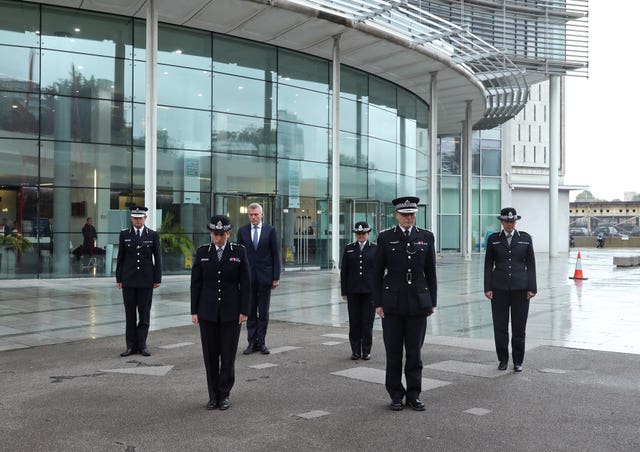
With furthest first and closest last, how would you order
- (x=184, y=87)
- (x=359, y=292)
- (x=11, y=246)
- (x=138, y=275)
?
(x=184, y=87), (x=11, y=246), (x=138, y=275), (x=359, y=292)

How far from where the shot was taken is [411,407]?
20.1 ft

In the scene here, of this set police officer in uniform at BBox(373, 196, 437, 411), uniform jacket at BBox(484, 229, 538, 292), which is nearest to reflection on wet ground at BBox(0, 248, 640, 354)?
uniform jacket at BBox(484, 229, 538, 292)

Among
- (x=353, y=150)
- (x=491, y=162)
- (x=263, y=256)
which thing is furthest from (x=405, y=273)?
(x=491, y=162)

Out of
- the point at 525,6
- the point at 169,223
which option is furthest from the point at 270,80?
the point at 525,6

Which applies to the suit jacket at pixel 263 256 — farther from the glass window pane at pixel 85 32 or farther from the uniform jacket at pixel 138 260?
the glass window pane at pixel 85 32

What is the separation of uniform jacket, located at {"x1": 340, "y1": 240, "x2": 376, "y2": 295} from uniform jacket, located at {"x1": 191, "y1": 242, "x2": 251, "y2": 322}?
2615mm

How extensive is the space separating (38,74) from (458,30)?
13.8 m

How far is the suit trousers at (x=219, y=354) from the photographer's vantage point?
6.15 metres

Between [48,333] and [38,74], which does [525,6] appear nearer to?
[38,74]

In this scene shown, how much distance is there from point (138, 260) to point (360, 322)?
3.17 meters

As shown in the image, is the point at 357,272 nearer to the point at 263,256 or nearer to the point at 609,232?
the point at 263,256

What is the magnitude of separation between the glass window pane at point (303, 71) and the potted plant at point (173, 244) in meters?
6.86

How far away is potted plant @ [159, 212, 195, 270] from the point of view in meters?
21.8

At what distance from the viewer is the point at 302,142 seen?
984 inches
